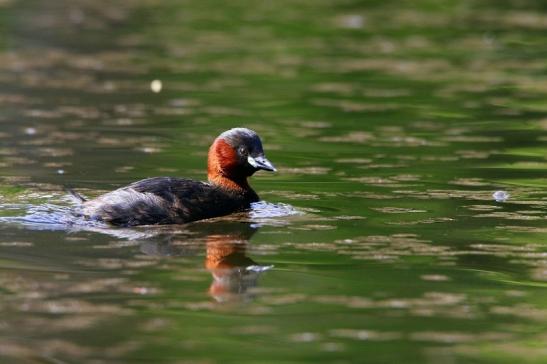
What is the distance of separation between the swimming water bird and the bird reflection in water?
16 centimetres

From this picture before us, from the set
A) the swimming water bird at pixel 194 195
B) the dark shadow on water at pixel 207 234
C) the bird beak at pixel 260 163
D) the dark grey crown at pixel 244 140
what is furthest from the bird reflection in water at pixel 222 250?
the dark grey crown at pixel 244 140

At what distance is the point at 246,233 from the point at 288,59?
8.72 meters

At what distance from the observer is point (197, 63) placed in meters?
17.7

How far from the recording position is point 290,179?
37.3ft

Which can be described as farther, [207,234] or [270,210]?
[270,210]

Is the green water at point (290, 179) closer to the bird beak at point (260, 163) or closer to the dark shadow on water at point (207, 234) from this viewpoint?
the dark shadow on water at point (207, 234)

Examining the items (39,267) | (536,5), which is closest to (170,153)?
(39,267)

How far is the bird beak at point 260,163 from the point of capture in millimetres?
10258

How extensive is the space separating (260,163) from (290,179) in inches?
43.8

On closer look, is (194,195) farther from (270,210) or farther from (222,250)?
(222,250)

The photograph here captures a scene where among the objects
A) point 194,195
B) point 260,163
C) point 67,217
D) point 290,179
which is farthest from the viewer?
point 290,179

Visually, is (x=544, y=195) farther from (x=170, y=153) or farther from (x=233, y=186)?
(x=170, y=153)

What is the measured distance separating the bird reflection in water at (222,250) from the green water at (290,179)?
0.03 metres

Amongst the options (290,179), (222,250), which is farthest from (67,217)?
(290,179)
